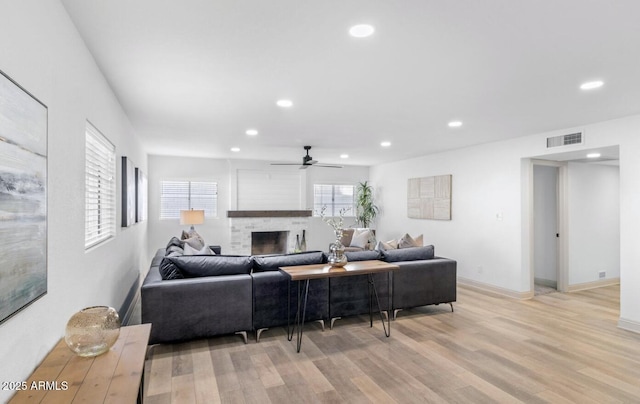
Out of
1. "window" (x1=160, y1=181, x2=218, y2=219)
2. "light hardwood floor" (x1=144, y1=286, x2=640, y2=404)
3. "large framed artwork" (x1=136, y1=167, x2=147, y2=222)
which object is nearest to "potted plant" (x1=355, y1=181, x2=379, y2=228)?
"window" (x1=160, y1=181, x2=218, y2=219)

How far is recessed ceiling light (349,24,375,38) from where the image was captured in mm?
2057

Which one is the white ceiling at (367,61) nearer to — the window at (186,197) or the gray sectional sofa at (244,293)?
the gray sectional sofa at (244,293)

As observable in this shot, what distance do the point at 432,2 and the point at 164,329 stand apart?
10.8 ft

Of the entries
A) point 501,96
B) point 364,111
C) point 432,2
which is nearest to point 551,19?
point 432,2

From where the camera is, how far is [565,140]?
15.2 feet

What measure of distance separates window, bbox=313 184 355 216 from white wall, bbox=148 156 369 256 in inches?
5.9

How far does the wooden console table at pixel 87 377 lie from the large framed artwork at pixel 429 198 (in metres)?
5.78

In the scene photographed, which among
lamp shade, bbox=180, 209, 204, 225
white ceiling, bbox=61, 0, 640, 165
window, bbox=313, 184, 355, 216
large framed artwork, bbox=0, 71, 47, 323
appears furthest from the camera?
window, bbox=313, 184, 355, 216

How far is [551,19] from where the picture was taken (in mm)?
1957

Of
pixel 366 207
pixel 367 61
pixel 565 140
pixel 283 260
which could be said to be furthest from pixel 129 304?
pixel 565 140

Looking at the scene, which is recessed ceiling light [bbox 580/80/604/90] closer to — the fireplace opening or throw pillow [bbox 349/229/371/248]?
throw pillow [bbox 349/229/371/248]

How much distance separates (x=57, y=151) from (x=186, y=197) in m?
5.94

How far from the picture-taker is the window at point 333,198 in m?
8.87

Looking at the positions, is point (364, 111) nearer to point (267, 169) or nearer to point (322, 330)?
point (322, 330)
